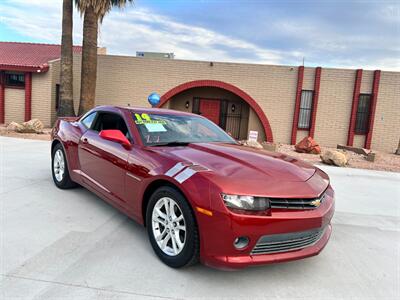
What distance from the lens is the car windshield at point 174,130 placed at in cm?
355

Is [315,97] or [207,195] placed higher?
[315,97]

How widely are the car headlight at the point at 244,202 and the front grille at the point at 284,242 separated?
9.3 inches

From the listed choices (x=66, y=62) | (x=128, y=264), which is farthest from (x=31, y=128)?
(x=128, y=264)

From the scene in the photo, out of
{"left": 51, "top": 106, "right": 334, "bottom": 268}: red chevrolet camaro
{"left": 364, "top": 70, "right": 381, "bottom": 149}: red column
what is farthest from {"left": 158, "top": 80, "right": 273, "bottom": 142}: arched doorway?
{"left": 51, "top": 106, "right": 334, "bottom": 268}: red chevrolet camaro

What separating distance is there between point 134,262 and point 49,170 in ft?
14.0

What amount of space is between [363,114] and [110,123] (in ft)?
47.5

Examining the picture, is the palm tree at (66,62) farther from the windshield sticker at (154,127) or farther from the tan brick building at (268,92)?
the windshield sticker at (154,127)

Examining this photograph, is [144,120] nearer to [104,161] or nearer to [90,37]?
[104,161]

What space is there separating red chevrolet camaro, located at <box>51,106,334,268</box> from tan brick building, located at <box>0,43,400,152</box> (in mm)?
12241

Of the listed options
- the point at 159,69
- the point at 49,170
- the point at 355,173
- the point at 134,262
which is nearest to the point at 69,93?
the point at 159,69

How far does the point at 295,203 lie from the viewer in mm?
2586

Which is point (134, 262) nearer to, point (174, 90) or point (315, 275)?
point (315, 275)

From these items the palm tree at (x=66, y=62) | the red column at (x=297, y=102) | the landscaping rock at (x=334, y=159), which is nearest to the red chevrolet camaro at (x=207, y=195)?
the landscaping rock at (x=334, y=159)

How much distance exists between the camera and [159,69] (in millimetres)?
15922
